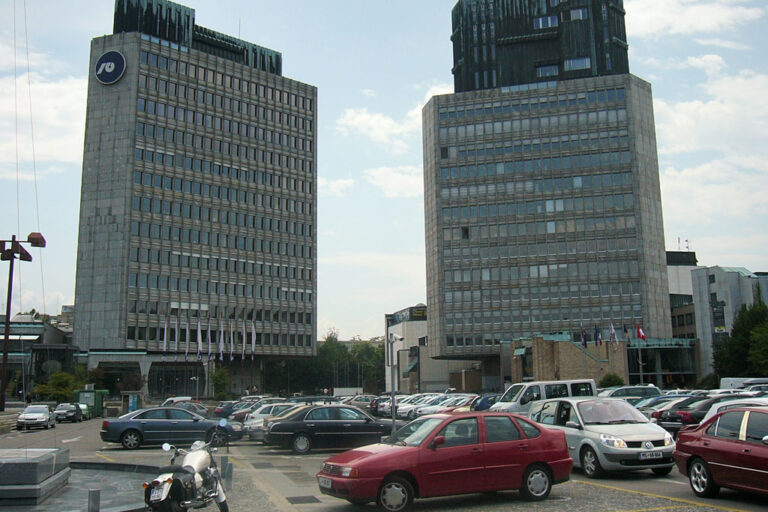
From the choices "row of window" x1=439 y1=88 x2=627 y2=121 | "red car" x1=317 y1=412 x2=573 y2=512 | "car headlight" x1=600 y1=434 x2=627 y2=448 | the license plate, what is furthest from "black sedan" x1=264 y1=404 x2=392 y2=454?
"row of window" x1=439 y1=88 x2=627 y2=121

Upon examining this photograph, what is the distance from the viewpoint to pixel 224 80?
101m

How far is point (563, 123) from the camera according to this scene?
99812 mm

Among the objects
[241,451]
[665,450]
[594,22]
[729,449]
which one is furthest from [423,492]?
[594,22]

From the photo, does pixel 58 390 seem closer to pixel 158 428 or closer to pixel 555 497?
pixel 158 428

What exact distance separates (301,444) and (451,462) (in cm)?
1115

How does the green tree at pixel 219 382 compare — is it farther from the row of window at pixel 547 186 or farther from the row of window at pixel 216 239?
the row of window at pixel 547 186

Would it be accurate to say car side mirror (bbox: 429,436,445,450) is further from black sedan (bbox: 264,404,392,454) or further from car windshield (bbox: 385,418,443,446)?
black sedan (bbox: 264,404,392,454)

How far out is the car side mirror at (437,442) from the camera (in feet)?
38.1

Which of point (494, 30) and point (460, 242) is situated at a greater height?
point (494, 30)

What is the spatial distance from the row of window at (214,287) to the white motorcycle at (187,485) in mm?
82937

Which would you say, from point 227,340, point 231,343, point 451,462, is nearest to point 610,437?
point 451,462

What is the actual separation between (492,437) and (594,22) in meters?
107

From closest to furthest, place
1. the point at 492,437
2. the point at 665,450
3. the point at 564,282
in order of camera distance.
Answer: the point at 492,437 < the point at 665,450 < the point at 564,282

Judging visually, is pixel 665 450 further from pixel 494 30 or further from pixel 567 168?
pixel 494 30
